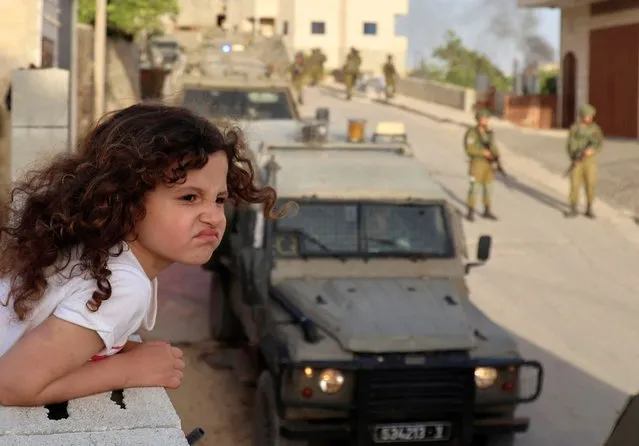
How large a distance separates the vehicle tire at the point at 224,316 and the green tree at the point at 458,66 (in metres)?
64.8

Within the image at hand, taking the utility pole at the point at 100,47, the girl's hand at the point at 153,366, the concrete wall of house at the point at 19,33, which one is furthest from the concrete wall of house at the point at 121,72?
the girl's hand at the point at 153,366

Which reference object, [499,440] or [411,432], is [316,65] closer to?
[499,440]

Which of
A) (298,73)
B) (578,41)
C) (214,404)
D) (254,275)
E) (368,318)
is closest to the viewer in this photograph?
(368,318)

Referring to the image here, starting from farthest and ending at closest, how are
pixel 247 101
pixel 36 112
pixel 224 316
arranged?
pixel 247 101, pixel 224 316, pixel 36 112

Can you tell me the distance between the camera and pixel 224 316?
31.0 ft

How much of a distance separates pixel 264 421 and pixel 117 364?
4271 millimetres

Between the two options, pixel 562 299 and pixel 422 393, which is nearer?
pixel 422 393

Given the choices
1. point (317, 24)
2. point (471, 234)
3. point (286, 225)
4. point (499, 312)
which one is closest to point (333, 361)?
point (286, 225)

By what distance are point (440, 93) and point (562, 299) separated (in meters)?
23.7

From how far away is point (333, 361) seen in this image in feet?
18.7

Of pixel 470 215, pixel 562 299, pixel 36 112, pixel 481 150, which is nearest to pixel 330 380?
pixel 36 112

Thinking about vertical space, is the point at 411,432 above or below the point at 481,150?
below

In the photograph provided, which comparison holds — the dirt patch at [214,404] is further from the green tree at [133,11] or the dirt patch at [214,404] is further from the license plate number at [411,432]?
the green tree at [133,11]

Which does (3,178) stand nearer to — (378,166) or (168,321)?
(168,321)
